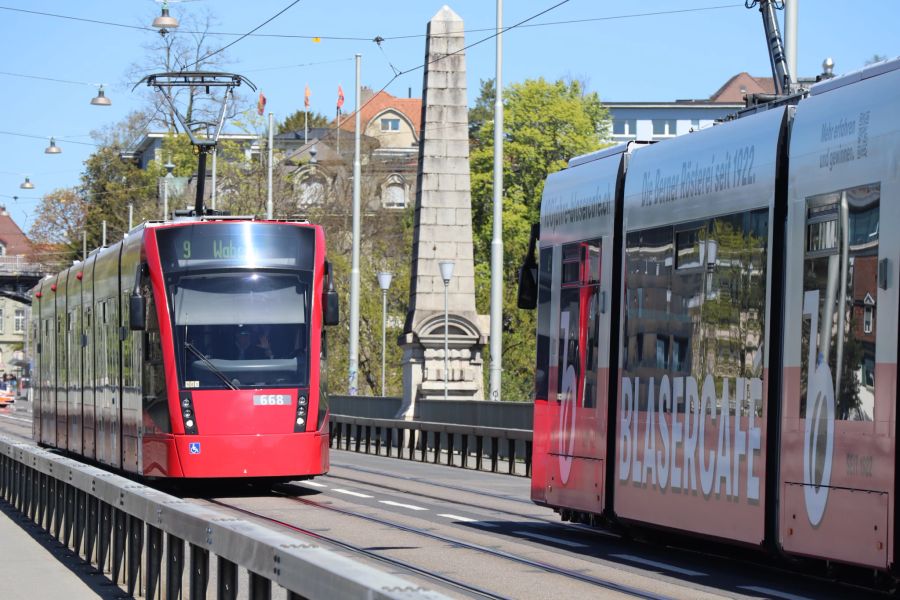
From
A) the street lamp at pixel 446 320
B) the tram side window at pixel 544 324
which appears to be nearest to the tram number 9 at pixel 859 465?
the tram side window at pixel 544 324

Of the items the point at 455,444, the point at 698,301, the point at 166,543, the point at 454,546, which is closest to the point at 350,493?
the point at 454,546

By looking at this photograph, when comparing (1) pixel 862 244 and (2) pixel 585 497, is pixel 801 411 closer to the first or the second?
(1) pixel 862 244

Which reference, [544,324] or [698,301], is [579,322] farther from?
[698,301]

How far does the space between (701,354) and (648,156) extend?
2.05 meters

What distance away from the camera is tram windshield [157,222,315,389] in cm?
2052

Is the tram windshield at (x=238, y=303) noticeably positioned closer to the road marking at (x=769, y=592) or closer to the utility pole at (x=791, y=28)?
the utility pole at (x=791, y=28)

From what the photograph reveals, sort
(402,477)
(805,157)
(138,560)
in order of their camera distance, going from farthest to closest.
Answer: (402,477) < (138,560) < (805,157)

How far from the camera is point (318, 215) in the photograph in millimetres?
84500

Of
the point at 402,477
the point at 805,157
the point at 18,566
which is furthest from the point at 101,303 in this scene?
the point at 805,157

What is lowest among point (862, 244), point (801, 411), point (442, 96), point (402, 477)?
point (402, 477)

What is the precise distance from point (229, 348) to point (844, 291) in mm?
11324

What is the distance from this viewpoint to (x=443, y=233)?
4059 cm

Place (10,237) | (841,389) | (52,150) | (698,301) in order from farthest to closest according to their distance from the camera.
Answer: (10,237) → (52,150) → (698,301) → (841,389)

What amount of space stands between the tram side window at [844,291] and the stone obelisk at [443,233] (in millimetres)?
29604
